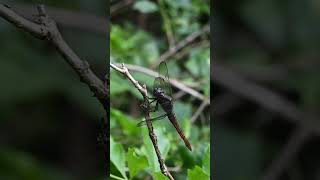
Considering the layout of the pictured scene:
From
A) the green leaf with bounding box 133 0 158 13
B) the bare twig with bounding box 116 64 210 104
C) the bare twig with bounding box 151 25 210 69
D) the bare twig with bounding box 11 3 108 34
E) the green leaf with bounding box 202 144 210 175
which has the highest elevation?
the green leaf with bounding box 133 0 158 13

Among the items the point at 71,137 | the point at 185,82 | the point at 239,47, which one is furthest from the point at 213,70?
the point at 185,82

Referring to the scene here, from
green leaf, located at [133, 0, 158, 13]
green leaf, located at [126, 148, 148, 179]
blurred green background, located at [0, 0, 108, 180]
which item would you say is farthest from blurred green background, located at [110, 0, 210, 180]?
blurred green background, located at [0, 0, 108, 180]

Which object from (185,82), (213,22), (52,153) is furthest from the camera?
(185,82)

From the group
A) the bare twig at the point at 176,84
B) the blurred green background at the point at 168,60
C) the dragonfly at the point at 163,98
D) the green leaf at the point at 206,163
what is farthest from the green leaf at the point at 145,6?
the green leaf at the point at 206,163

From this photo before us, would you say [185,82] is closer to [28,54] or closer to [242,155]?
[242,155]

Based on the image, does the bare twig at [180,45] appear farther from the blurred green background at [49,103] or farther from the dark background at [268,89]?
the blurred green background at [49,103]

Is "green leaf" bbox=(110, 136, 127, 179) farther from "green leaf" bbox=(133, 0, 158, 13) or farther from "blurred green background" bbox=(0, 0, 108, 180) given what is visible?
"green leaf" bbox=(133, 0, 158, 13)
